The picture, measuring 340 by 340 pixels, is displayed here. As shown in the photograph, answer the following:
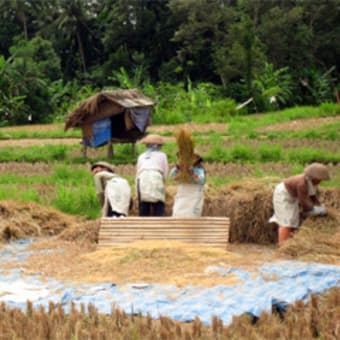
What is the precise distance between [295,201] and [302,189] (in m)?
0.23

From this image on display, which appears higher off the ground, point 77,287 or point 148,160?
point 148,160

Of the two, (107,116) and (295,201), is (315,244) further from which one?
(107,116)

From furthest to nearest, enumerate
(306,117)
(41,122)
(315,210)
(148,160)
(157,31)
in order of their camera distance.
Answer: (157,31) < (41,122) < (306,117) < (148,160) < (315,210)

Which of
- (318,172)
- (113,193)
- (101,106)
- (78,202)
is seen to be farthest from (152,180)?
(101,106)

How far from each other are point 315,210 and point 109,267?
7.27 ft

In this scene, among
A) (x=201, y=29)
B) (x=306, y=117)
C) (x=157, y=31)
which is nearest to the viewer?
(x=306, y=117)

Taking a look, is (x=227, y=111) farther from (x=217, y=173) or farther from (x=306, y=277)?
(x=306, y=277)

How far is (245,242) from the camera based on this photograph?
8281 millimetres

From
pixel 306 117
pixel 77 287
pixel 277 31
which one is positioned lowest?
pixel 77 287

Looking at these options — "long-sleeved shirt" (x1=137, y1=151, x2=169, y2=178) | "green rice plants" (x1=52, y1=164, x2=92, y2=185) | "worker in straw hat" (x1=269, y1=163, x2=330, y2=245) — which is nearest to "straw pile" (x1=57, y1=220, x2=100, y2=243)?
"long-sleeved shirt" (x1=137, y1=151, x2=169, y2=178)

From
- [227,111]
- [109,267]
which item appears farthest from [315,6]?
[109,267]

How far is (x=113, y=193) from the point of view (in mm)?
8125

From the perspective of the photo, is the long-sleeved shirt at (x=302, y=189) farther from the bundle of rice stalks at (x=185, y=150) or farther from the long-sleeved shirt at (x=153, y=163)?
the long-sleeved shirt at (x=153, y=163)

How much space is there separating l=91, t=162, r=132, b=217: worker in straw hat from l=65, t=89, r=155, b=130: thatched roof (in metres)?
6.07
